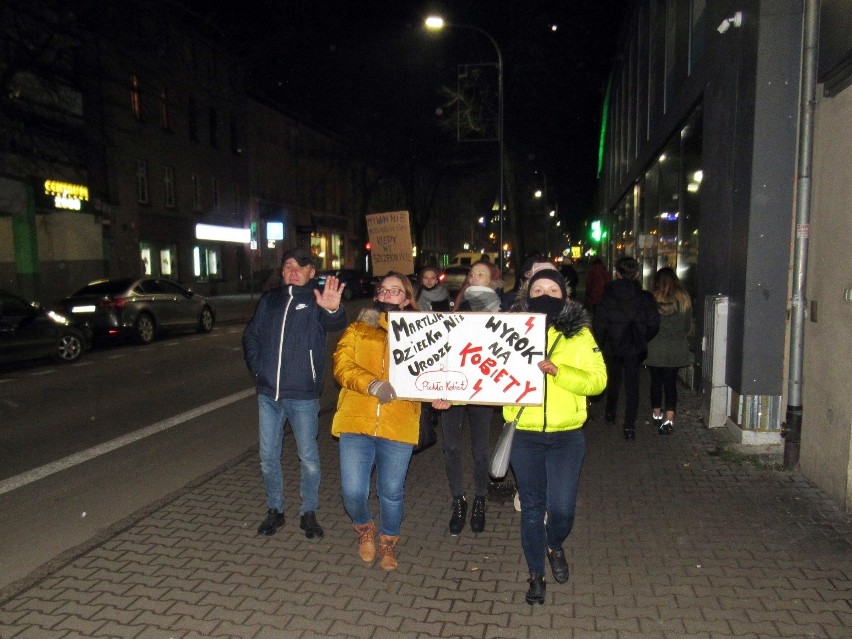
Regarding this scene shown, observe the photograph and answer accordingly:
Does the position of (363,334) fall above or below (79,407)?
above

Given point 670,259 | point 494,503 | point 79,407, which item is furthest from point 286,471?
point 670,259

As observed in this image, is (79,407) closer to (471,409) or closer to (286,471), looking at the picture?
(286,471)

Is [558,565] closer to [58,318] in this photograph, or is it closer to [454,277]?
[58,318]

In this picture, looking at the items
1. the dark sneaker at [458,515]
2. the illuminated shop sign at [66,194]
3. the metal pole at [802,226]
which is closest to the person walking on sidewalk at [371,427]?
the dark sneaker at [458,515]

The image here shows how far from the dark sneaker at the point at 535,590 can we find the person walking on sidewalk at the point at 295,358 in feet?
5.31

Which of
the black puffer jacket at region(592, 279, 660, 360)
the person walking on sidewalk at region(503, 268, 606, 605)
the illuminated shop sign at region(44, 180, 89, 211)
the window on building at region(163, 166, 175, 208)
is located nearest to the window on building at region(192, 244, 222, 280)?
the window on building at region(163, 166, 175, 208)

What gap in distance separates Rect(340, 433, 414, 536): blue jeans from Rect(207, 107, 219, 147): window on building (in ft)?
110

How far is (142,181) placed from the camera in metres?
29.7

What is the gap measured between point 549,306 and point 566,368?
375mm

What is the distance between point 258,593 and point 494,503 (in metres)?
2.19

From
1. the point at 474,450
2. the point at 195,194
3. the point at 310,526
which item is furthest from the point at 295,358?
the point at 195,194

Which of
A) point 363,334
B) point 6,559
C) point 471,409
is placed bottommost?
point 6,559

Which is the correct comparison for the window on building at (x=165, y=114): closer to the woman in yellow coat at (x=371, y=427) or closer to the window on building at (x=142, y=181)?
the window on building at (x=142, y=181)

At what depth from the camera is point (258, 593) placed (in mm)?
4062
